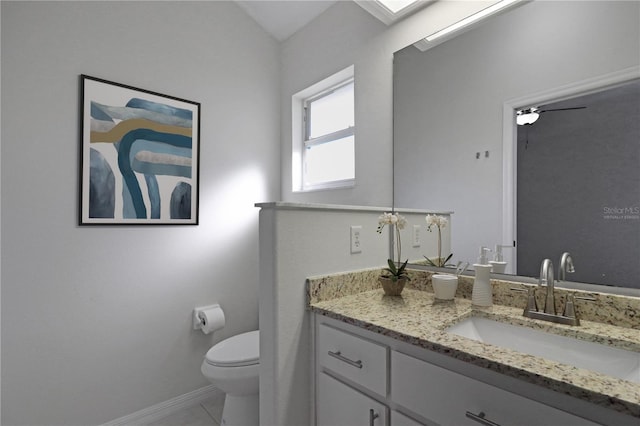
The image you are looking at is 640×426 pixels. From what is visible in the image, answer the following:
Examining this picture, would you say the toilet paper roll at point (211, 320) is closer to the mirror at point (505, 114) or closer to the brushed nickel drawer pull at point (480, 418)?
the mirror at point (505, 114)

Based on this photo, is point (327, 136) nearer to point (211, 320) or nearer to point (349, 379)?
point (211, 320)

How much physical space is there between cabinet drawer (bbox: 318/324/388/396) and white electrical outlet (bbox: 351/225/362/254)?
1.25ft

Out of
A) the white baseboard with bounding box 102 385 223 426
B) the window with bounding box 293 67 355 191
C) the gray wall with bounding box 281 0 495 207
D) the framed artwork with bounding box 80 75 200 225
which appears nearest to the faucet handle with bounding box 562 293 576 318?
the gray wall with bounding box 281 0 495 207

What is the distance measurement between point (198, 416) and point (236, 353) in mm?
672

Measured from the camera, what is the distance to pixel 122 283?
1.87 metres

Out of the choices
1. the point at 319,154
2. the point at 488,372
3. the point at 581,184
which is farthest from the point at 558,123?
the point at 319,154

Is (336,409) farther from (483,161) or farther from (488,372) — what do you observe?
(483,161)

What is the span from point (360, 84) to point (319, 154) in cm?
68

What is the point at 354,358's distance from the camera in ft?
3.47

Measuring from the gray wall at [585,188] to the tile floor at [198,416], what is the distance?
1957 mm

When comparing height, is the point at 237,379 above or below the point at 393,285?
below

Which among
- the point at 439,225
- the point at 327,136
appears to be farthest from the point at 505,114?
the point at 327,136

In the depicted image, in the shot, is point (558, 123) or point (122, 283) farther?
point (122, 283)

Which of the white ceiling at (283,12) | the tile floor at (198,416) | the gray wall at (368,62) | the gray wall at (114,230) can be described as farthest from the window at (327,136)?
the tile floor at (198,416)
